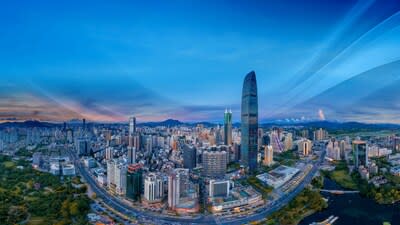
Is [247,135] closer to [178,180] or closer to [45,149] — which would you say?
[178,180]

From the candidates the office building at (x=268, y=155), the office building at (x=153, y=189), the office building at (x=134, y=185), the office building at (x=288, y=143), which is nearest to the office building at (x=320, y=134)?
the office building at (x=288, y=143)

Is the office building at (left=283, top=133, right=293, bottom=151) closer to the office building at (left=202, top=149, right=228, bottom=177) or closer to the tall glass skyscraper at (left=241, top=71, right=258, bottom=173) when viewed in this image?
the tall glass skyscraper at (left=241, top=71, right=258, bottom=173)

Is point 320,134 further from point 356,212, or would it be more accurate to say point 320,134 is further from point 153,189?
point 153,189

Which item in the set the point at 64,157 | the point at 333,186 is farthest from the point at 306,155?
the point at 64,157

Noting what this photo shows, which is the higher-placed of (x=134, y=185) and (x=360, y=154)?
(x=360, y=154)

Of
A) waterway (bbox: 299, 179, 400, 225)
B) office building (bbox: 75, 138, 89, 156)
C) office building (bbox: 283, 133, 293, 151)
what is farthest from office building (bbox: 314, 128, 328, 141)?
office building (bbox: 75, 138, 89, 156)

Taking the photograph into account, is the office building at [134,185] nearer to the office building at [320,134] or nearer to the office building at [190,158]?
the office building at [190,158]

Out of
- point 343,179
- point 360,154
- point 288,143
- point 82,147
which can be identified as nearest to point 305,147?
point 288,143
